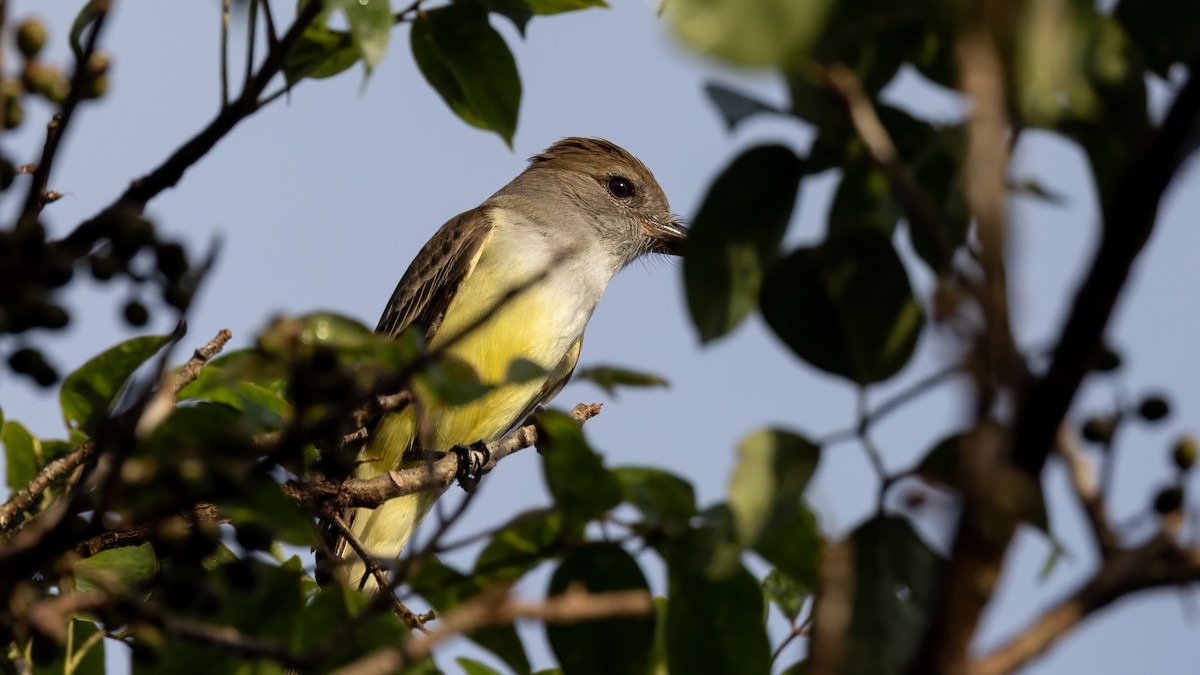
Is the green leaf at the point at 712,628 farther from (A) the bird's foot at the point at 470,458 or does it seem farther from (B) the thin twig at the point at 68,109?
(A) the bird's foot at the point at 470,458

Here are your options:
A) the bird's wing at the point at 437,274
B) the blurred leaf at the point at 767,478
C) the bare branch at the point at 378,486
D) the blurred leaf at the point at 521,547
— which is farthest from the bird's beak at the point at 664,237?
the blurred leaf at the point at 767,478

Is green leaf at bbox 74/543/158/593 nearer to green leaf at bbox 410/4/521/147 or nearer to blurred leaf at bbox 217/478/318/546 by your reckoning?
blurred leaf at bbox 217/478/318/546

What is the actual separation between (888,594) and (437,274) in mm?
5505

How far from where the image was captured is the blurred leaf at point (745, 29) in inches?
47.5

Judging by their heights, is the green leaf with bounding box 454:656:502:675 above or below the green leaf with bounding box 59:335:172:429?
below

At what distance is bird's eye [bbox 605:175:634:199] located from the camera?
8.62m

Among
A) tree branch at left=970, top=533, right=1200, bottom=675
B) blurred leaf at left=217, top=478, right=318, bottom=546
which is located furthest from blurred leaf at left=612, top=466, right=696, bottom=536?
tree branch at left=970, top=533, right=1200, bottom=675

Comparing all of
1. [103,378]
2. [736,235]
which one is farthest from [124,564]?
[736,235]

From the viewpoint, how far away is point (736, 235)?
5.78 feet

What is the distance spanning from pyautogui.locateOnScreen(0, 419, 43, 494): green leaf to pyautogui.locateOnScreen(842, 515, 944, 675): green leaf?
2.36m

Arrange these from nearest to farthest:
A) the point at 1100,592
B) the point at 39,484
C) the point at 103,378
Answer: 1. the point at 1100,592
2. the point at 39,484
3. the point at 103,378

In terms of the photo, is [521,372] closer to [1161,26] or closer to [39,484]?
[1161,26]

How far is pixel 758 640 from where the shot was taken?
6.73 feet

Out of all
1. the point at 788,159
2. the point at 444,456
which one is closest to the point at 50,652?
the point at 788,159
